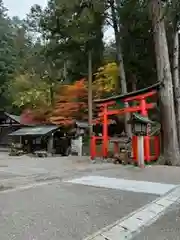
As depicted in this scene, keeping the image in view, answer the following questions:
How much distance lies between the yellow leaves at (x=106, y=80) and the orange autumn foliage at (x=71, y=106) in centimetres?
103

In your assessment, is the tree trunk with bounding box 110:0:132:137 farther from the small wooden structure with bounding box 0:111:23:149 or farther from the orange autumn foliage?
the small wooden structure with bounding box 0:111:23:149

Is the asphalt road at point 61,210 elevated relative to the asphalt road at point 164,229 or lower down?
elevated

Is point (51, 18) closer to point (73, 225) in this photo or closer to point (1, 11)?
point (73, 225)

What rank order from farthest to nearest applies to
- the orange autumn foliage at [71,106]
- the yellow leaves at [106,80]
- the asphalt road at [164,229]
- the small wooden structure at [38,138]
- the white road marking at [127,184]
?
the yellow leaves at [106,80], the orange autumn foliage at [71,106], the small wooden structure at [38,138], the white road marking at [127,184], the asphalt road at [164,229]

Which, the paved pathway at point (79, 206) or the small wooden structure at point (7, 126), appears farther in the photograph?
the small wooden structure at point (7, 126)

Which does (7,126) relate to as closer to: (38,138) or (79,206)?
(38,138)

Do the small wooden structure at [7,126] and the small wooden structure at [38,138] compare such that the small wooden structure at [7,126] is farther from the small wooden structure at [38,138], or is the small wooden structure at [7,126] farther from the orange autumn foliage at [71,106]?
the orange autumn foliage at [71,106]

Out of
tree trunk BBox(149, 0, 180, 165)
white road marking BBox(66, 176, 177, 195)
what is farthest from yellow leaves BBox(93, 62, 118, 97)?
white road marking BBox(66, 176, 177, 195)

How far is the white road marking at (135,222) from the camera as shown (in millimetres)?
3812

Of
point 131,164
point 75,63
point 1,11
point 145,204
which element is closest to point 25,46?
point 1,11

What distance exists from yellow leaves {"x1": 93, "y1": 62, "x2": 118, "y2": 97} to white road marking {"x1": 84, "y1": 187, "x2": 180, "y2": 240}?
50.3 feet

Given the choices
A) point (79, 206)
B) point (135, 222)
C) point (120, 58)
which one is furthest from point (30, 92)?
point (135, 222)

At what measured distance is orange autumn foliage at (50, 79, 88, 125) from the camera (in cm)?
2030

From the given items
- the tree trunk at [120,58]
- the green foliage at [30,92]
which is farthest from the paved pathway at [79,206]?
the green foliage at [30,92]
